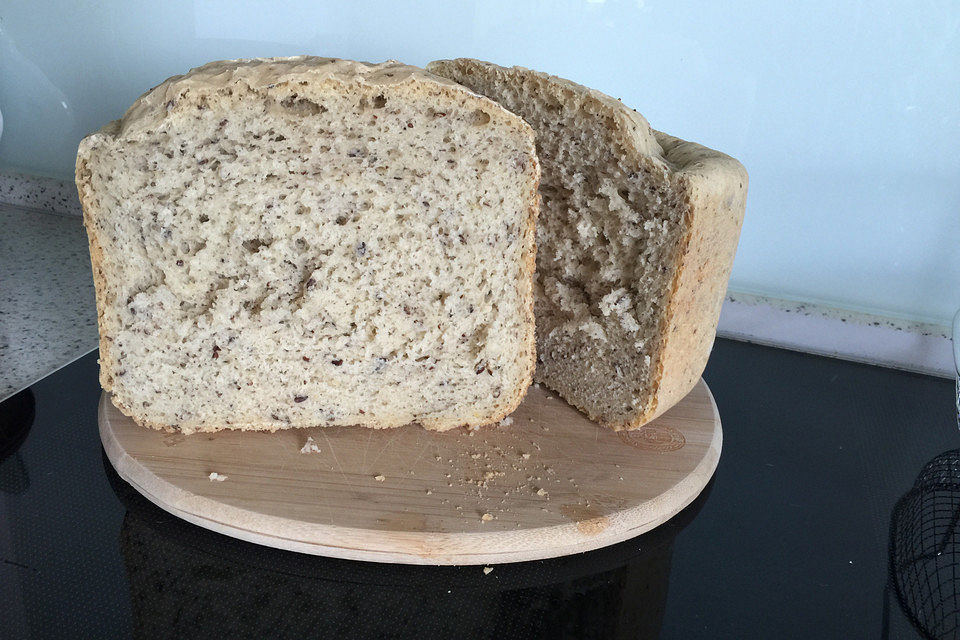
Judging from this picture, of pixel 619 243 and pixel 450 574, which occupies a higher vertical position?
pixel 619 243

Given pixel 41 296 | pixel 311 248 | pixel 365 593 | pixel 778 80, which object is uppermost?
pixel 778 80

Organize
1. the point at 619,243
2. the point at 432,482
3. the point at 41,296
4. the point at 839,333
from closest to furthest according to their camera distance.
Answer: the point at 432,482, the point at 619,243, the point at 839,333, the point at 41,296

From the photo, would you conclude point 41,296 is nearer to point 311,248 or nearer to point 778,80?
point 311,248

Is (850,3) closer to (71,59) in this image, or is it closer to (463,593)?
(463,593)

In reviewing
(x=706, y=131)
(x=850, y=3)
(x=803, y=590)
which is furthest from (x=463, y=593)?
(x=850, y=3)

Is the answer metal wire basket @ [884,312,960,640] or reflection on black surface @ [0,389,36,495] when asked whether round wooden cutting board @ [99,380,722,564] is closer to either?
reflection on black surface @ [0,389,36,495]

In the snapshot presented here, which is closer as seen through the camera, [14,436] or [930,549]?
[930,549]

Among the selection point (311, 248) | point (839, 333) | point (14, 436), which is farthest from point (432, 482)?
point (839, 333)
